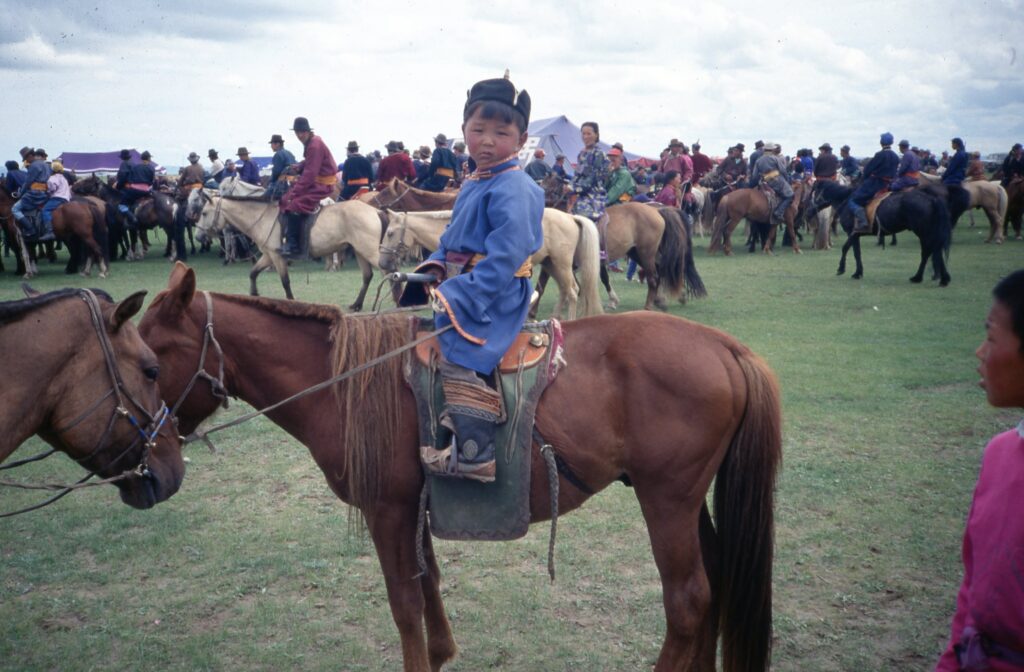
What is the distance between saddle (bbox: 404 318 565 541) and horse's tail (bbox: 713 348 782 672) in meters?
0.75

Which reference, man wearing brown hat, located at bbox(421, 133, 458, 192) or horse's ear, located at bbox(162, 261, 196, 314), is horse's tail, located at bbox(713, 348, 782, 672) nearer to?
horse's ear, located at bbox(162, 261, 196, 314)

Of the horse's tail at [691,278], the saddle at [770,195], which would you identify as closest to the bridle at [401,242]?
the horse's tail at [691,278]

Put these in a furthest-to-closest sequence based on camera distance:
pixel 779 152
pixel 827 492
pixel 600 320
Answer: pixel 779 152 → pixel 827 492 → pixel 600 320

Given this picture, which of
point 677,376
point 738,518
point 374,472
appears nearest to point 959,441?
point 738,518

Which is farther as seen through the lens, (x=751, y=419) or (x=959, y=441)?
(x=959, y=441)

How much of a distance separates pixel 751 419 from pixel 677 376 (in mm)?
338

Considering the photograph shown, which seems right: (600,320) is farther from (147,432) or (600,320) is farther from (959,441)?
(959,441)

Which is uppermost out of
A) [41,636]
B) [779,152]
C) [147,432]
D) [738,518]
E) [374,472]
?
[779,152]

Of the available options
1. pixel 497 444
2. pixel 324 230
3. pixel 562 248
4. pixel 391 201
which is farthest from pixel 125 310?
pixel 391 201

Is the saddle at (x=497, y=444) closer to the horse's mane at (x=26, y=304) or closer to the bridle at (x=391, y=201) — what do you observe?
the horse's mane at (x=26, y=304)

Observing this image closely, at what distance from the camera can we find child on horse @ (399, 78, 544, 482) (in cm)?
254

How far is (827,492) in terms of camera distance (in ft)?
15.5

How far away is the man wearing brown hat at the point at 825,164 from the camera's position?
18219 millimetres

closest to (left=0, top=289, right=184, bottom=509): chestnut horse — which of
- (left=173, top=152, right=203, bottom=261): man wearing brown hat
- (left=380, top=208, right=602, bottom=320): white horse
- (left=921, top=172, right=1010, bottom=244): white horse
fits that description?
(left=380, top=208, right=602, bottom=320): white horse
